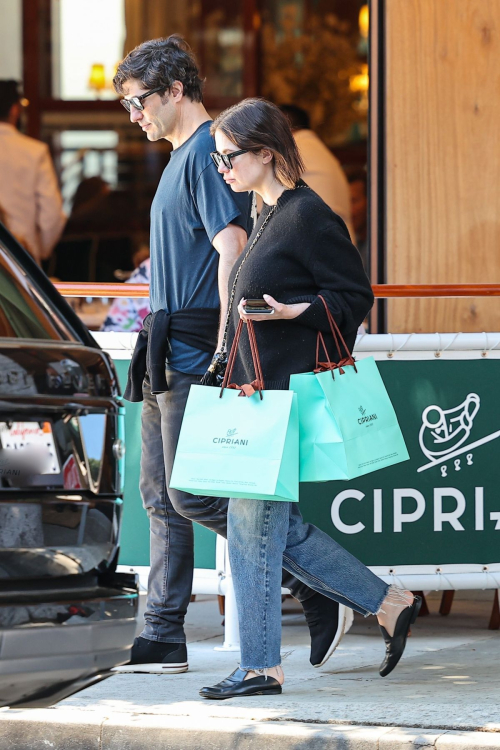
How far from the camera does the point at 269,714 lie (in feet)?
14.2

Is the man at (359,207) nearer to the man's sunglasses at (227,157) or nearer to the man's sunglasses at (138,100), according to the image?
the man's sunglasses at (138,100)

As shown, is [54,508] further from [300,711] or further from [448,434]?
[448,434]

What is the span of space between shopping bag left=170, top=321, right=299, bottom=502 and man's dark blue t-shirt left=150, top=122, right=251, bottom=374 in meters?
0.57

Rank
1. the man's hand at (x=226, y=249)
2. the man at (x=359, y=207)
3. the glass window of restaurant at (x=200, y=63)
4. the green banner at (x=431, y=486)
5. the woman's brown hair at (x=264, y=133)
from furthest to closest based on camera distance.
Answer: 1. the glass window of restaurant at (x=200, y=63)
2. the man at (x=359, y=207)
3. the green banner at (x=431, y=486)
4. the man's hand at (x=226, y=249)
5. the woman's brown hair at (x=264, y=133)

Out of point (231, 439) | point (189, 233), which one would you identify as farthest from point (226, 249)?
point (231, 439)

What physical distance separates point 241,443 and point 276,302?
467 millimetres

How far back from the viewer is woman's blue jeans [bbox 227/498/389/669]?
447 centimetres

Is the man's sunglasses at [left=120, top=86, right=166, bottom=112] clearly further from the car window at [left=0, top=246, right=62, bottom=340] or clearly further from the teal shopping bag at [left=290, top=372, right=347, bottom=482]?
the car window at [left=0, top=246, right=62, bottom=340]

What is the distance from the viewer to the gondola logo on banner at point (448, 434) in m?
5.50

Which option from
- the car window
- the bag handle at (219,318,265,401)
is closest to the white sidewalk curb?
the bag handle at (219,318,265,401)

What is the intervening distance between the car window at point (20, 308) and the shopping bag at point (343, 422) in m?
1.02

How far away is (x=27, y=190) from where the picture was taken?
8758 millimetres

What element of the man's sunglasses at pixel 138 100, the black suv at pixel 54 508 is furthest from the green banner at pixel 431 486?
the black suv at pixel 54 508

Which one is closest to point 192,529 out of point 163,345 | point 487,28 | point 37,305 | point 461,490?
point 163,345
